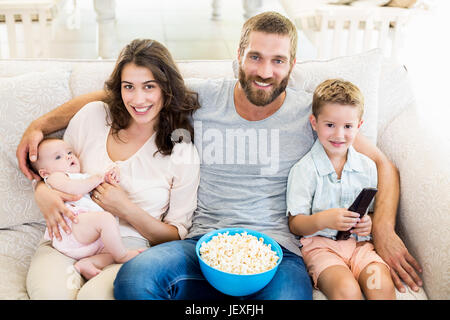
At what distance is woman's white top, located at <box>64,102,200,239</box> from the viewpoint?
4.76ft

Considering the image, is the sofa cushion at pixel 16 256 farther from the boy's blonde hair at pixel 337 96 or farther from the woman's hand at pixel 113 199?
the boy's blonde hair at pixel 337 96

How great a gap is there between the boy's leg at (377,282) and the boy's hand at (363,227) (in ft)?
0.31

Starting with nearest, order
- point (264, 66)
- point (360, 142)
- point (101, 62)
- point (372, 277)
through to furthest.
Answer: point (372, 277)
point (264, 66)
point (360, 142)
point (101, 62)

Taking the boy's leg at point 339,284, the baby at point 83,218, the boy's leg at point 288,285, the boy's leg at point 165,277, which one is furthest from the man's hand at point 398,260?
the baby at point 83,218

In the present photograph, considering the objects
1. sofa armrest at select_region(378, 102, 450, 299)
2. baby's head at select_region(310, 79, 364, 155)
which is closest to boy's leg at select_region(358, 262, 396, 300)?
sofa armrest at select_region(378, 102, 450, 299)

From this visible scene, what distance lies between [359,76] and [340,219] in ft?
2.02

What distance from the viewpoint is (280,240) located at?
1393 mm

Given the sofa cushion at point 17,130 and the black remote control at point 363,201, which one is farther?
the sofa cushion at point 17,130

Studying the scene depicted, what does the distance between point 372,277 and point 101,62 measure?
1.22m

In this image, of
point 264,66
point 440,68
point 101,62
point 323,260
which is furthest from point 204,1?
point 323,260

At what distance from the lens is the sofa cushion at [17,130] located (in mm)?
1506

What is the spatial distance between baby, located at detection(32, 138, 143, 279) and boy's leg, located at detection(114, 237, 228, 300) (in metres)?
0.14

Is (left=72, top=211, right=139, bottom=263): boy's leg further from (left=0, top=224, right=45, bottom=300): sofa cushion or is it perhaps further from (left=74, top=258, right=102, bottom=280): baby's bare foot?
(left=0, top=224, right=45, bottom=300): sofa cushion
